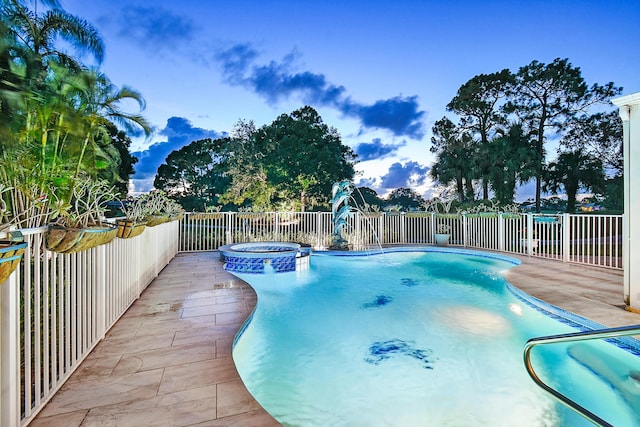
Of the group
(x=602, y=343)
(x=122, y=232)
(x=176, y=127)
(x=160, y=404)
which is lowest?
(x=602, y=343)

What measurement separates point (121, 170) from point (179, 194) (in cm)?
905

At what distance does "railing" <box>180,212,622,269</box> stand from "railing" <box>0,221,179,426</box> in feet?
18.9

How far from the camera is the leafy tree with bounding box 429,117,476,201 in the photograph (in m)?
18.0

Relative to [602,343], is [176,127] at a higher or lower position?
higher

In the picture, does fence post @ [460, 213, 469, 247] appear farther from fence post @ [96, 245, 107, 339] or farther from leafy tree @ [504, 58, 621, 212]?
fence post @ [96, 245, 107, 339]

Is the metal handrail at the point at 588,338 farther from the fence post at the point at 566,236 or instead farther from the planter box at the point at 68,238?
the fence post at the point at 566,236

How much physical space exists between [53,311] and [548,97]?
22829 mm

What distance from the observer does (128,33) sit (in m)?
9.91

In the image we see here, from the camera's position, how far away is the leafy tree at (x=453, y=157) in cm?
1805

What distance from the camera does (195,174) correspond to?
25500 millimetres

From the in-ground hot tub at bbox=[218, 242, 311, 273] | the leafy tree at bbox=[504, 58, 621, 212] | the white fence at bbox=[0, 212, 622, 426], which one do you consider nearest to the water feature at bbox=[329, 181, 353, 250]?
the white fence at bbox=[0, 212, 622, 426]

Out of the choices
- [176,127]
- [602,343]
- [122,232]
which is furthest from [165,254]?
[176,127]

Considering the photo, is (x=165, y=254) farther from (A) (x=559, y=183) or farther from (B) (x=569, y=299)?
(A) (x=559, y=183)

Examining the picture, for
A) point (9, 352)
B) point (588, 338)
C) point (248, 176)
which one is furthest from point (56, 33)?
point (588, 338)
